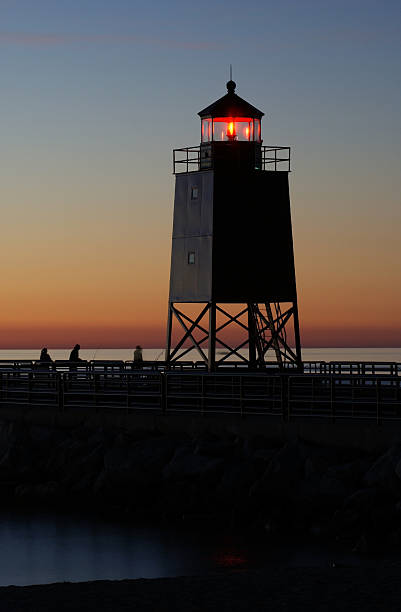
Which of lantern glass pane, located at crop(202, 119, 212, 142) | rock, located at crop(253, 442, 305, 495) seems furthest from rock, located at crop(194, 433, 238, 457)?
lantern glass pane, located at crop(202, 119, 212, 142)

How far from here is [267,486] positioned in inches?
937

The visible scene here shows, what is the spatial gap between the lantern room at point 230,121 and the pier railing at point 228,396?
26.4 ft

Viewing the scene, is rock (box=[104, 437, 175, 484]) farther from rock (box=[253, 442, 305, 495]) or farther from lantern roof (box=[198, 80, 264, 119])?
lantern roof (box=[198, 80, 264, 119])

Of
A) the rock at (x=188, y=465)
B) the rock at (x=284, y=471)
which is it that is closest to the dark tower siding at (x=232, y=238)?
the rock at (x=188, y=465)

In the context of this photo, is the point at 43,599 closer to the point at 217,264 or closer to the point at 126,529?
the point at 126,529

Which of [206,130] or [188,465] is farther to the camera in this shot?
[206,130]

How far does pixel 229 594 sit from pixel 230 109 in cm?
2536

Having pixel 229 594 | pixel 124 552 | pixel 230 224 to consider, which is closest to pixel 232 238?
pixel 230 224

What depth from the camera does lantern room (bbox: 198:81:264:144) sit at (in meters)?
37.3

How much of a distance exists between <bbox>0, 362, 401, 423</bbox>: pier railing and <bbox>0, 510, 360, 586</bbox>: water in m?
4.07

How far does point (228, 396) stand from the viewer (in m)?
30.3

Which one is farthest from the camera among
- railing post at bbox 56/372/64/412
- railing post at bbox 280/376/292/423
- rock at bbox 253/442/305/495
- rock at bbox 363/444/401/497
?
railing post at bbox 56/372/64/412

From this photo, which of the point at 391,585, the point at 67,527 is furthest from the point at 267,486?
the point at 391,585

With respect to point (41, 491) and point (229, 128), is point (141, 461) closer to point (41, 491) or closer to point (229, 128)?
point (41, 491)
